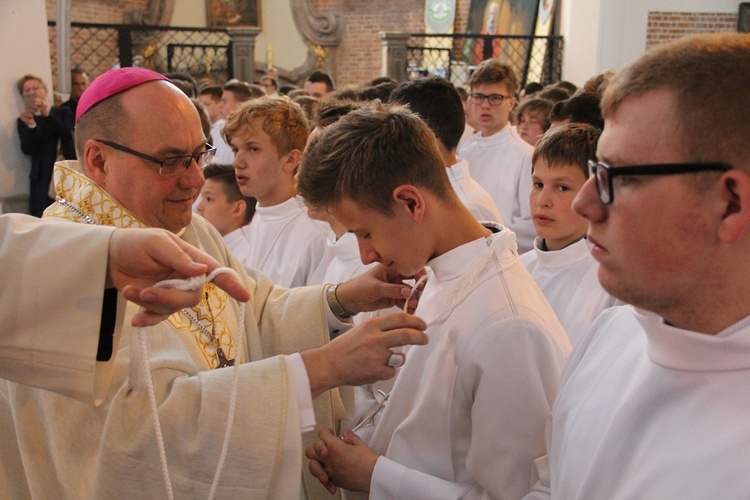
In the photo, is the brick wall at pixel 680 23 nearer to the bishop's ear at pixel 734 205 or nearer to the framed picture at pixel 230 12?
the bishop's ear at pixel 734 205

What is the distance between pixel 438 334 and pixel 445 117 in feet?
7.77

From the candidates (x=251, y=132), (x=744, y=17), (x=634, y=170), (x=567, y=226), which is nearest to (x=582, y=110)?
(x=567, y=226)

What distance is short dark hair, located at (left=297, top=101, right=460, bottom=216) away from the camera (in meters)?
2.05

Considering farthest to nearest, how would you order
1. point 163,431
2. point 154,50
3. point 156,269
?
point 154,50, point 163,431, point 156,269

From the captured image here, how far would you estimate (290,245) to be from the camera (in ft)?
13.6

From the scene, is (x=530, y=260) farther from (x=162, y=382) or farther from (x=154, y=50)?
(x=154, y=50)

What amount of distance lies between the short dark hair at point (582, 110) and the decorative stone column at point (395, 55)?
10.5 meters

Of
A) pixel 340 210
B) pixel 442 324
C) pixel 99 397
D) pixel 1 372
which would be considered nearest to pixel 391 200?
pixel 340 210

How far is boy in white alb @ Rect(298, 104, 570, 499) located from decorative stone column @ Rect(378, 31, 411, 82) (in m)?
12.9

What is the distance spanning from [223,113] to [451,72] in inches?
285

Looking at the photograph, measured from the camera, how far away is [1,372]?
1.70 metres

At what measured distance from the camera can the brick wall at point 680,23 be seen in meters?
10.9

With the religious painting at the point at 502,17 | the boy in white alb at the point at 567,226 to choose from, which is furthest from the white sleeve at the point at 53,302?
the religious painting at the point at 502,17

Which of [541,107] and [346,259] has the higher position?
[541,107]
